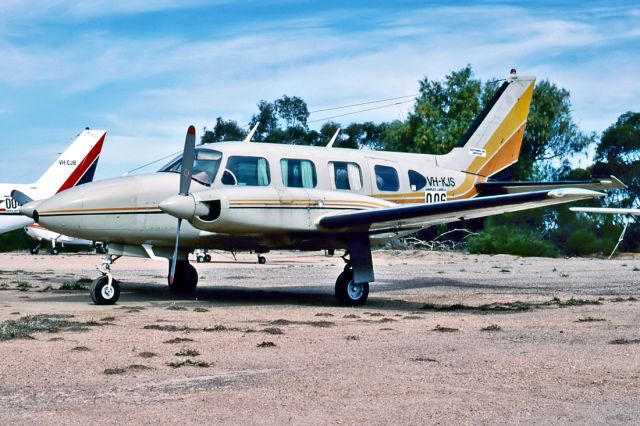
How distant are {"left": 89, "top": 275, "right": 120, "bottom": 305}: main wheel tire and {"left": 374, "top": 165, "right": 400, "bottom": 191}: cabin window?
585 cm

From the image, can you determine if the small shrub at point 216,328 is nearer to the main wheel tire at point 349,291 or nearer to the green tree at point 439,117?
the main wheel tire at point 349,291

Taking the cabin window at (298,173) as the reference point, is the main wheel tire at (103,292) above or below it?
below

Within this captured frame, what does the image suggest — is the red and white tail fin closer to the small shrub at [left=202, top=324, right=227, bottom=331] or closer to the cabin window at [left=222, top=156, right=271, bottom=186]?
the cabin window at [left=222, top=156, right=271, bottom=186]

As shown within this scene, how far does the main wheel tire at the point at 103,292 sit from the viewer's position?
50.1ft

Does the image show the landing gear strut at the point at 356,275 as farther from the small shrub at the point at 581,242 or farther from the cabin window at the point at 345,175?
the small shrub at the point at 581,242

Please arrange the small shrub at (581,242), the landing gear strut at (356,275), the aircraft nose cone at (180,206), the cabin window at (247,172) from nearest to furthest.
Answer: the aircraft nose cone at (180,206) < the cabin window at (247,172) < the landing gear strut at (356,275) < the small shrub at (581,242)

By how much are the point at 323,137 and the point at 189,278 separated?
46.4 metres

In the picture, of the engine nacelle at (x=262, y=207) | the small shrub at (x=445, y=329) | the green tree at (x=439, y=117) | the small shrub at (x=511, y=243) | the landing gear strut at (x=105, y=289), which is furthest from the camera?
the green tree at (x=439, y=117)

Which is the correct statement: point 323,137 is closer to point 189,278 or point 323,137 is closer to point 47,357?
point 189,278

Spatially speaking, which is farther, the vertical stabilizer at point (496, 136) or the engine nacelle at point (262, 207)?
the vertical stabilizer at point (496, 136)

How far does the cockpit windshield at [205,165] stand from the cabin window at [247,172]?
221 millimetres

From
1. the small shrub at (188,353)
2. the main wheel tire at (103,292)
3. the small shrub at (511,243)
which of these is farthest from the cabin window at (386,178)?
the small shrub at (511,243)

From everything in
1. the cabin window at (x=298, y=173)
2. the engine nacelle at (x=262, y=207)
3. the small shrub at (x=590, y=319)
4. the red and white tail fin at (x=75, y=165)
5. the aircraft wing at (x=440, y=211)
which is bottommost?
the small shrub at (x=590, y=319)

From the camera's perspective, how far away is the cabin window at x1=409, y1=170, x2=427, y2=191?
18.3 meters
